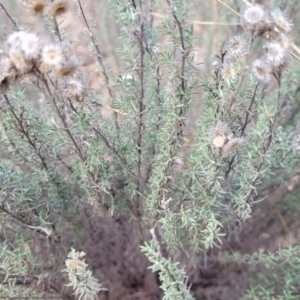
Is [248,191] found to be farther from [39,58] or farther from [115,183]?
[39,58]

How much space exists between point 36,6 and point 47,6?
0.02m

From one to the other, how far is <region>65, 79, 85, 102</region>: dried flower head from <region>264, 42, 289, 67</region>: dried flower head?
0.37 metres

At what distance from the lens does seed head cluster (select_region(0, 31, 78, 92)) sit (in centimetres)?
80

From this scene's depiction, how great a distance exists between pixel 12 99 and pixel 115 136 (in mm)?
276

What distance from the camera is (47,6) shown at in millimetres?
879

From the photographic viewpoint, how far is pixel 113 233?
1.58m

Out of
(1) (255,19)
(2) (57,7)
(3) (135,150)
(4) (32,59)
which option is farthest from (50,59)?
(3) (135,150)

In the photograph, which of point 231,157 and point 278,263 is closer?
point 231,157

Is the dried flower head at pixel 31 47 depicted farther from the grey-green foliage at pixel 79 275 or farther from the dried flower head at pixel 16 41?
the grey-green foliage at pixel 79 275

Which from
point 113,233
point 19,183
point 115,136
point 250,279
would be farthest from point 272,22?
point 113,233

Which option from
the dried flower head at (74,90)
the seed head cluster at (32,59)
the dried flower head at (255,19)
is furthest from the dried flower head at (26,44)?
the dried flower head at (255,19)

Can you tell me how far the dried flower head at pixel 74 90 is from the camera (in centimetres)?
99

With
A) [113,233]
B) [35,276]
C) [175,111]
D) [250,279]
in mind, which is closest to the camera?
[175,111]

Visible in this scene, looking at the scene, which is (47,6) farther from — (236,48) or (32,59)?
(236,48)
